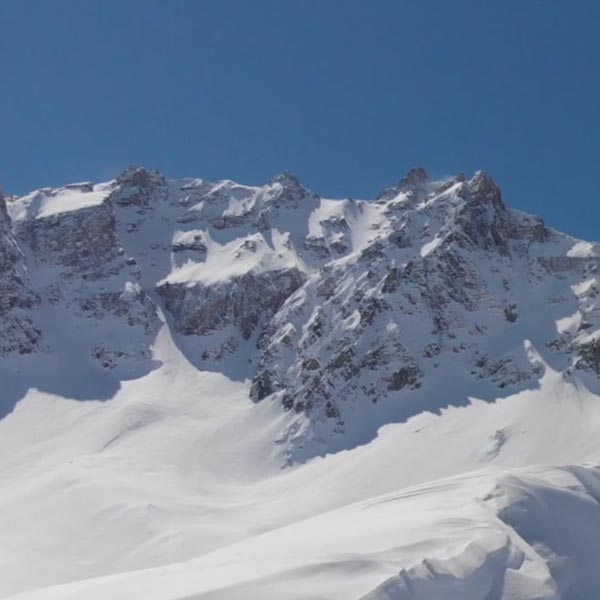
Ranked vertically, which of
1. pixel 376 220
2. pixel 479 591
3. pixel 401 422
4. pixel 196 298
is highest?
pixel 376 220

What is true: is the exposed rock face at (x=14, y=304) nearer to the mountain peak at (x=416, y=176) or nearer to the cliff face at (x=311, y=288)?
the cliff face at (x=311, y=288)

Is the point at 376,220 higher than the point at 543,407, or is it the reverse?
the point at 376,220

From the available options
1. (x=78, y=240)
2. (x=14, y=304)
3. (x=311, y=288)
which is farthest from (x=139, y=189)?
(x=311, y=288)

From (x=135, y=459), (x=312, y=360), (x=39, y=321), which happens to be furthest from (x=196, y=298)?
(x=135, y=459)

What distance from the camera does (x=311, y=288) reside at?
369ft

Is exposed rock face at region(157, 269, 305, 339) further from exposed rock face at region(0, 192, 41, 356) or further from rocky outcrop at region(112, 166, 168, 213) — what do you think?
rocky outcrop at region(112, 166, 168, 213)

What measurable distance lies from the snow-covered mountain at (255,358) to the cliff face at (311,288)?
298 mm

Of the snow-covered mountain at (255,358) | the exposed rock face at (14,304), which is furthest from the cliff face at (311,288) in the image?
the snow-covered mountain at (255,358)

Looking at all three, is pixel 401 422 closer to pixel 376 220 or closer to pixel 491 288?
pixel 491 288

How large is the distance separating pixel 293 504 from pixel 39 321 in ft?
179

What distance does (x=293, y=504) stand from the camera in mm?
72438

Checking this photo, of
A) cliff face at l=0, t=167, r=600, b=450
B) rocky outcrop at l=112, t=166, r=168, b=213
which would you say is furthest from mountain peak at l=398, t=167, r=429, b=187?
rocky outcrop at l=112, t=166, r=168, b=213

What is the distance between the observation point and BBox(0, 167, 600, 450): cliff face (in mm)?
93562

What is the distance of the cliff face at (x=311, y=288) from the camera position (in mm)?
93562
